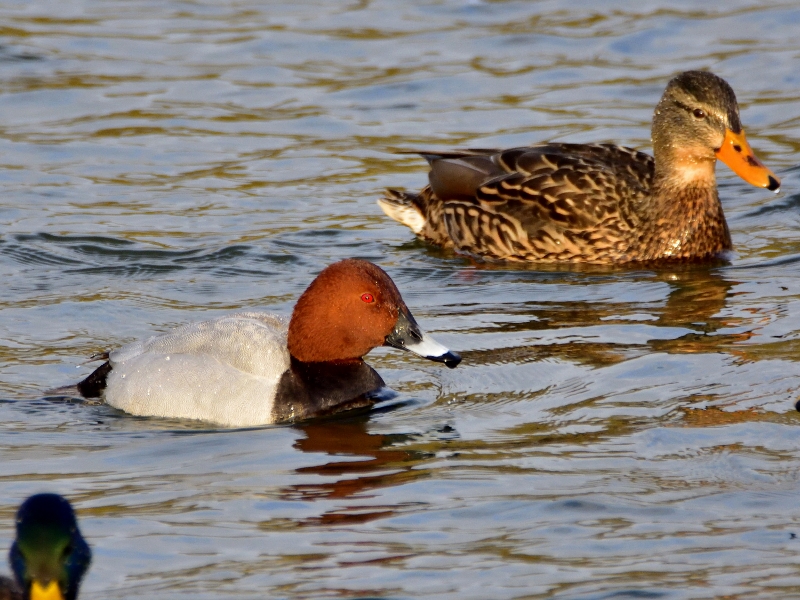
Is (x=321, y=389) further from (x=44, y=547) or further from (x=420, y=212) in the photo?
(x=420, y=212)

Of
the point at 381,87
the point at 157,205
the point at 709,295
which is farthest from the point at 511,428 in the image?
→ the point at 381,87

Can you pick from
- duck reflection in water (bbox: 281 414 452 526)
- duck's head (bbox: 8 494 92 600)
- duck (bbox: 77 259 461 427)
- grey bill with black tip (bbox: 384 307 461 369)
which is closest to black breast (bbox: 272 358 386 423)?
duck (bbox: 77 259 461 427)

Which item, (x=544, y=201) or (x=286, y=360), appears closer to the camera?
(x=286, y=360)

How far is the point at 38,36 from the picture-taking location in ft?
62.6

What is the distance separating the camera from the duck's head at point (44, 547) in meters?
5.06

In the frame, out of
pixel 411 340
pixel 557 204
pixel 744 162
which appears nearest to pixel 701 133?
pixel 744 162

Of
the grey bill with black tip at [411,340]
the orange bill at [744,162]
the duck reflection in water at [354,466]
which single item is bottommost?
the duck reflection in water at [354,466]

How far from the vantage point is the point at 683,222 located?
477 inches

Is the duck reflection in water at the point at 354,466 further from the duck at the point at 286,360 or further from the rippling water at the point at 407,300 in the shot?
the duck at the point at 286,360

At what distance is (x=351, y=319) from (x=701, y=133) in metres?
4.51

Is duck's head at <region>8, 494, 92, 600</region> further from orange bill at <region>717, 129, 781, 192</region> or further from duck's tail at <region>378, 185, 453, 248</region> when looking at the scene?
duck's tail at <region>378, 185, 453, 248</region>

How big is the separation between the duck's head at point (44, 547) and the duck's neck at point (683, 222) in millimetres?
7763

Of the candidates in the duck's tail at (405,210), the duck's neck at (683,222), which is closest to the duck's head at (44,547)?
the duck's neck at (683,222)

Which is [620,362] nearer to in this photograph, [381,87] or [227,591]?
[227,591]
